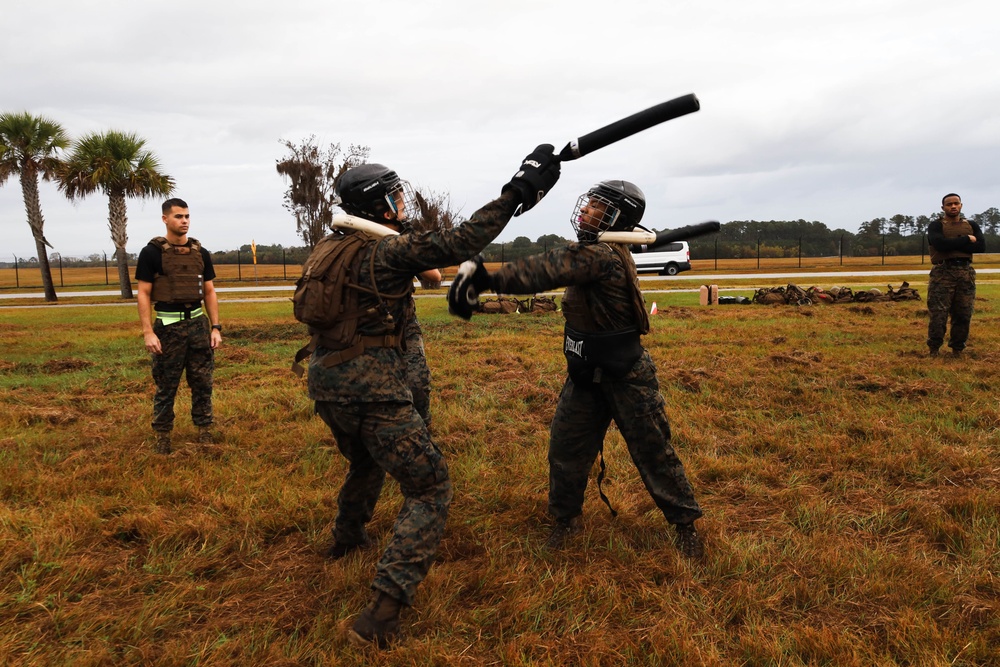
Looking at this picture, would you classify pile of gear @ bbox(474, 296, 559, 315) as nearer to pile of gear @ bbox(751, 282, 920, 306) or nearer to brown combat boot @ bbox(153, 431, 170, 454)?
pile of gear @ bbox(751, 282, 920, 306)

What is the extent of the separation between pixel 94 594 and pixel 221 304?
62.8 ft

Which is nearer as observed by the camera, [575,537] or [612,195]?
[612,195]

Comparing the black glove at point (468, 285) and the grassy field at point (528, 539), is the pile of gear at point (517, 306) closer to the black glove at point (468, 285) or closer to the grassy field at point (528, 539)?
the grassy field at point (528, 539)

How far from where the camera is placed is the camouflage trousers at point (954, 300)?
868 centimetres

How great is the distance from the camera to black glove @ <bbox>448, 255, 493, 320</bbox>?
2.95 meters

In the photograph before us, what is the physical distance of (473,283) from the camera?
3.01 metres

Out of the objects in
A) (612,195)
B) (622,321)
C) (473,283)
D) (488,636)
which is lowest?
(488,636)

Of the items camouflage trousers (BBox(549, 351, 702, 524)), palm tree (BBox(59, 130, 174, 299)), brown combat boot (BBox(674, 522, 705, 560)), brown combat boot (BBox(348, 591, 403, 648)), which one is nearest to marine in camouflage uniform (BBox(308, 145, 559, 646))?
brown combat boot (BBox(348, 591, 403, 648))

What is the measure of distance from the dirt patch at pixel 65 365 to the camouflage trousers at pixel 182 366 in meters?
5.12

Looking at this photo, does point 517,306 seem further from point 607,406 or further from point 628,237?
point 628,237

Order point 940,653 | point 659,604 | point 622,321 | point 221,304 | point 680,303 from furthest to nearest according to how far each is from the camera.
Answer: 1. point 221,304
2. point 680,303
3. point 622,321
4. point 659,604
5. point 940,653

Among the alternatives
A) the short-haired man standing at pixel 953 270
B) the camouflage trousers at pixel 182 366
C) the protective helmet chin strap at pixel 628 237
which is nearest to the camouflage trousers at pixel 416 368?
the protective helmet chin strap at pixel 628 237

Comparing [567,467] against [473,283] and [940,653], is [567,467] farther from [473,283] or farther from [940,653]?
[940,653]

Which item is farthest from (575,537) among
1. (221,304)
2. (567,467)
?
(221,304)
